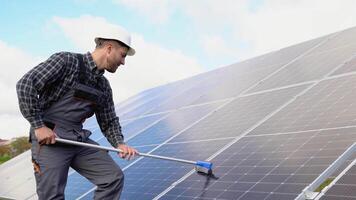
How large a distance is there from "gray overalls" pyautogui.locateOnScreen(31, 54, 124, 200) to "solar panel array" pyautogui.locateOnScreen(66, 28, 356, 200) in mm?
989

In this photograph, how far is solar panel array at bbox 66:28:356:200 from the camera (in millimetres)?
4926

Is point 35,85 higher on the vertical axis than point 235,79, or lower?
higher

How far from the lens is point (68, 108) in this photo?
4.92m

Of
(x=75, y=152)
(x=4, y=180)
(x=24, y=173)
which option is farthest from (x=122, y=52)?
(x=4, y=180)

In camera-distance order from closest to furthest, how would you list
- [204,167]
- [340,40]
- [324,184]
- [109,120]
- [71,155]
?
[324,184], [71,155], [109,120], [204,167], [340,40]

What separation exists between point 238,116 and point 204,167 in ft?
5.91

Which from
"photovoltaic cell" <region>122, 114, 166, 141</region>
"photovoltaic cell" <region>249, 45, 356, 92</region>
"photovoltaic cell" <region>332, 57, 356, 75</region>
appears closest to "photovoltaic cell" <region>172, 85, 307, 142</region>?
"photovoltaic cell" <region>249, 45, 356, 92</region>

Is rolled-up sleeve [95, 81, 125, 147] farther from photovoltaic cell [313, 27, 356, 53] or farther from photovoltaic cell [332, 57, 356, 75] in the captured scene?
photovoltaic cell [313, 27, 356, 53]

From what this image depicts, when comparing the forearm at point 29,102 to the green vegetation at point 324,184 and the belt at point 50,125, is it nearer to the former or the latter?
the belt at point 50,125

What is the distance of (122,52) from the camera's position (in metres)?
4.92

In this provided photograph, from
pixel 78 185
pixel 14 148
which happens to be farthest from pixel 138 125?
pixel 14 148

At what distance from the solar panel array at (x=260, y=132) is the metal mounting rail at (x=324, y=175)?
0.09 metres

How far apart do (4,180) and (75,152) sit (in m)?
8.57

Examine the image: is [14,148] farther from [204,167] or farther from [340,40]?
[204,167]
